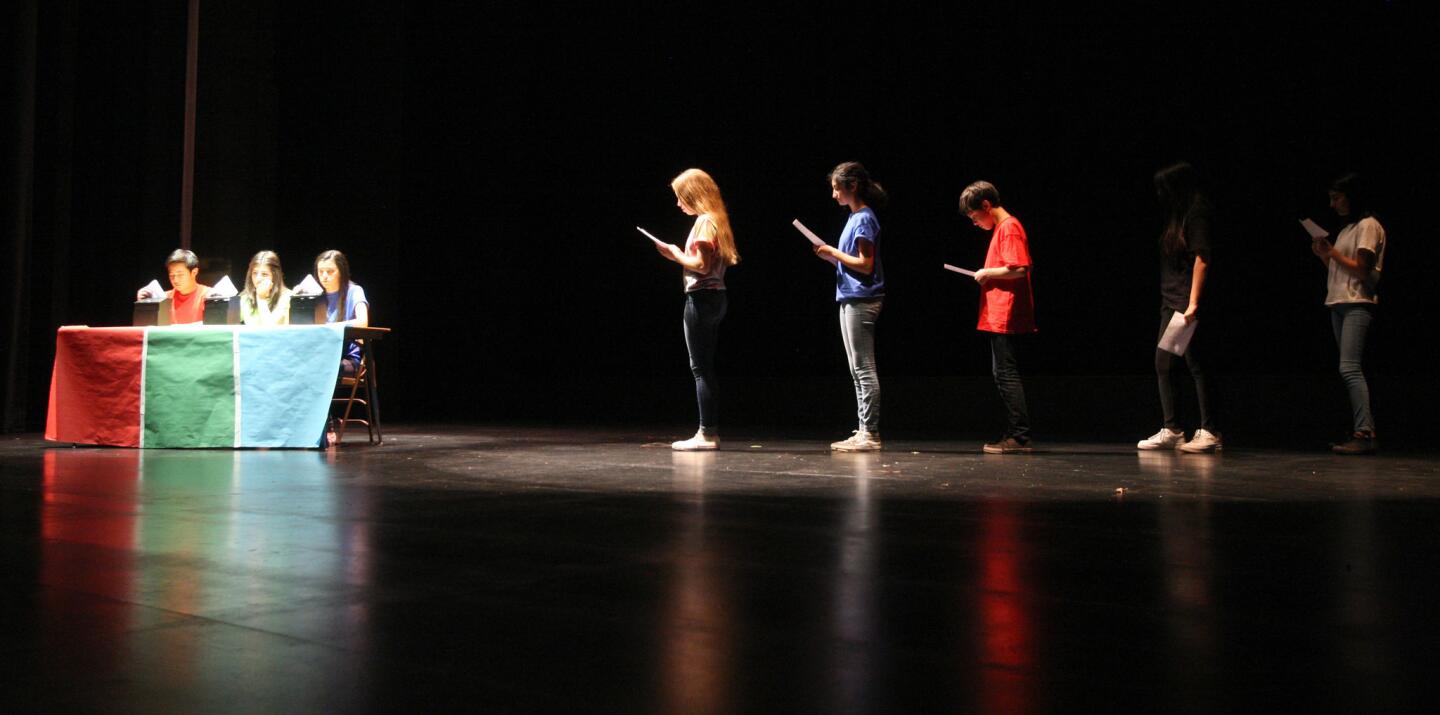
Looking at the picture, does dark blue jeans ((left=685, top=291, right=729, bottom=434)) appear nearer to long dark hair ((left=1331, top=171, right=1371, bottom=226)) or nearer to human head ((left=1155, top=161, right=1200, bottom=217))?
human head ((left=1155, top=161, right=1200, bottom=217))

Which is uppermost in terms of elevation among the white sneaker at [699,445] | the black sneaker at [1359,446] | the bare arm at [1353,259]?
the bare arm at [1353,259]

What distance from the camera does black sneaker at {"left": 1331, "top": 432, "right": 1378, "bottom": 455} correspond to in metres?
4.56

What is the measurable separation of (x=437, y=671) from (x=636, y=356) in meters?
7.00

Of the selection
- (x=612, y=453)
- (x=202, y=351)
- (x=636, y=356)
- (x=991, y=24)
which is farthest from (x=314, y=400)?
(x=991, y=24)

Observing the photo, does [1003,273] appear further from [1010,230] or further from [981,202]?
[981,202]

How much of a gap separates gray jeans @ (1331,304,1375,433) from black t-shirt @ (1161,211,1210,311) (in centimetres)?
69

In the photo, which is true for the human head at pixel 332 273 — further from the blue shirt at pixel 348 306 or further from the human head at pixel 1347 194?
the human head at pixel 1347 194

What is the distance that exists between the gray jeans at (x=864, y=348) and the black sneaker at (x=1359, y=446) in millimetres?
1881

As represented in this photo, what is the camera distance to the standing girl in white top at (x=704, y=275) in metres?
4.63

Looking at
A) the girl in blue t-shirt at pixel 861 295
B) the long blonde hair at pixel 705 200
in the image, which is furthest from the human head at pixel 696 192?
the girl in blue t-shirt at pixel 861 295

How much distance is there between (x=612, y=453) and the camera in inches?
184

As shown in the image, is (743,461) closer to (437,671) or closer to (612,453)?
(612,453)

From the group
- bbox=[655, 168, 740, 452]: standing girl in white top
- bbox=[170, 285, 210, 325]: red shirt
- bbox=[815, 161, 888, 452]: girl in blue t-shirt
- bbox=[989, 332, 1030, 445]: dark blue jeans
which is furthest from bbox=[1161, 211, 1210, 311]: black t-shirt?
bbox=[170, 285, 210, 325]: red shirt

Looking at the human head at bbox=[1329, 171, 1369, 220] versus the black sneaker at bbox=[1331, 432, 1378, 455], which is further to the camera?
the human head at bbox=[1329, 171, 1369, 220]
